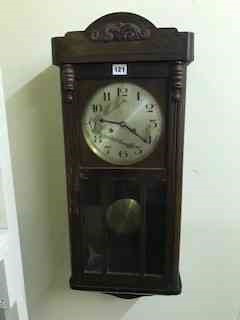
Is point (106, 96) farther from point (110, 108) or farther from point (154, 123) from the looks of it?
point (154, 123)

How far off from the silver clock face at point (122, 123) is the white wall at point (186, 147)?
6.3 inches

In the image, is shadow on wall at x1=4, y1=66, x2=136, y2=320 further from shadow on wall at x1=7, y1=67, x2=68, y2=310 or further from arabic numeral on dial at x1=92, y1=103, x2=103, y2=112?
arabic numeral on dial at x1=92, y1=103, x2=103, y2=112

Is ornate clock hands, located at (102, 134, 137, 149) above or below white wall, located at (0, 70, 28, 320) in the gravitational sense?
above

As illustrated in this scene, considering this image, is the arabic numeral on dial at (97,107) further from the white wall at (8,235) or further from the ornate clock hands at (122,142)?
the white wall at (8,235)

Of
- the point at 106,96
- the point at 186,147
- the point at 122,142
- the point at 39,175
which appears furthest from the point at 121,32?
the point at 39,175

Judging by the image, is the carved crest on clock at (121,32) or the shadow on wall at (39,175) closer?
the carved crest on clock at (121,32)

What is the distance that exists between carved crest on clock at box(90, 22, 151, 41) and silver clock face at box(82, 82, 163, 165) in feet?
0.35

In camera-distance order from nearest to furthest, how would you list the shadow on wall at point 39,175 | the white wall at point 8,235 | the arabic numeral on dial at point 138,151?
the white wall at point 8,235
the arabic numeral on dial at point 138,151
the shadow on wall at point 39,175

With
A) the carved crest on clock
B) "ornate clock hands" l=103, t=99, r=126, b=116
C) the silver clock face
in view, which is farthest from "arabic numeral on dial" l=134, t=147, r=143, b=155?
the carved crest on clock

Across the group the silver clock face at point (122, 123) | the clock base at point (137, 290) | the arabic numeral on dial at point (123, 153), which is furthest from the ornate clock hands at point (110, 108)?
the clock base at point (137, 290)

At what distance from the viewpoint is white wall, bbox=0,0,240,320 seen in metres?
0.88

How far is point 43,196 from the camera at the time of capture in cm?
104

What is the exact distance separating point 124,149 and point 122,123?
7 centimetres

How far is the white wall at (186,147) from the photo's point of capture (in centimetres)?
88
